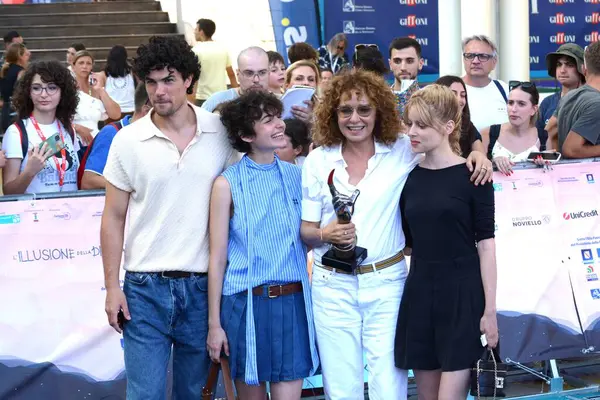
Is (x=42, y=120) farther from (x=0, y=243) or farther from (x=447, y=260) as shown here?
(x=447, y=260)

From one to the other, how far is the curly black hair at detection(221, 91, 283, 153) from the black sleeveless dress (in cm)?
77

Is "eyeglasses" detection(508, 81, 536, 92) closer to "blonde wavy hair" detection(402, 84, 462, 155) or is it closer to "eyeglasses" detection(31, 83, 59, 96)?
"blonde wavy hair" detection(402, 84, 462, 155)

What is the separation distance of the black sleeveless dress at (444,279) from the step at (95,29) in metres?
11.6

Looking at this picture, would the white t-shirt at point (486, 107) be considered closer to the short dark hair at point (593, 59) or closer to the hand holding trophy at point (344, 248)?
the short dark hair at point (593, 59)

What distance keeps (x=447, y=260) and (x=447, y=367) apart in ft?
1.66

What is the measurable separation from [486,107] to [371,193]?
301 centimetres

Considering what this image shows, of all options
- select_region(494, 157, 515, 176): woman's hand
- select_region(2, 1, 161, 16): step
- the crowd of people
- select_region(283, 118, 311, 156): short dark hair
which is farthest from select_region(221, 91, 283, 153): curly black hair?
select_region(2, 1, 161, 16): step

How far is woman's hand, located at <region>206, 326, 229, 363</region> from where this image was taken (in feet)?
15.3

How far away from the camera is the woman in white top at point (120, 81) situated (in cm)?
1198

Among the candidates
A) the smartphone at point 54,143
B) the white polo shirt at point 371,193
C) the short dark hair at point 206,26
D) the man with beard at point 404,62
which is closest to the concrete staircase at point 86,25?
the short dark hair at point 206,26

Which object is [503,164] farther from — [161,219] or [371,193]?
[161,219]

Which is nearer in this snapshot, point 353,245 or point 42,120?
point 353,245

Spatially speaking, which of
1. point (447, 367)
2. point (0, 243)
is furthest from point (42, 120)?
point (447, 367)

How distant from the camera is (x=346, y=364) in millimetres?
4723
